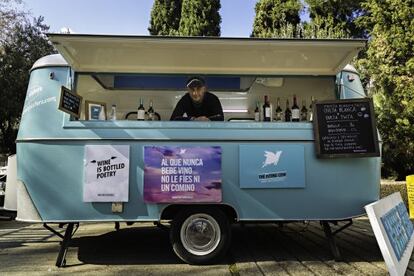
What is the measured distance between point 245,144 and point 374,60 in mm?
11938

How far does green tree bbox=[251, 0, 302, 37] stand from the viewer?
23953 millimetres

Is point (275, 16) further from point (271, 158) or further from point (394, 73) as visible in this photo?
point (271, 158)

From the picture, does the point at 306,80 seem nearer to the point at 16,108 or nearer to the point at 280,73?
the point at 280,73

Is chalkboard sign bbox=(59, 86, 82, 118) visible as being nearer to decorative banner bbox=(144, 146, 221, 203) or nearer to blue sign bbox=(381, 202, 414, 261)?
decorative banner bbox=(144, 146, 221, 203)

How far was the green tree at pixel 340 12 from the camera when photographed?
22094mm

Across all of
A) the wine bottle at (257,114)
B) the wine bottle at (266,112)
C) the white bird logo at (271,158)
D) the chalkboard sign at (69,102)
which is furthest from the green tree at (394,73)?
the chalkboard sign at (69,102)

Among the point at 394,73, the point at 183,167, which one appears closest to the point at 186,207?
the point at 183,167

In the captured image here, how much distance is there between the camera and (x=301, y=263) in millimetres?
5285

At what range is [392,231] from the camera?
4371 millimetres

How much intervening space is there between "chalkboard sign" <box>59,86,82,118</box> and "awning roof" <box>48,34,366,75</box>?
49 cm

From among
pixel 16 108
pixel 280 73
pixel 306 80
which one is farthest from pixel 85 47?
pixel 16 108

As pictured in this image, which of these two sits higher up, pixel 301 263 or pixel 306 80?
pixel 306 80

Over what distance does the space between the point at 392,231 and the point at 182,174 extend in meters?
2.32

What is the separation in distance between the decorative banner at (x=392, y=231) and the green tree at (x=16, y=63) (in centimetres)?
2115
